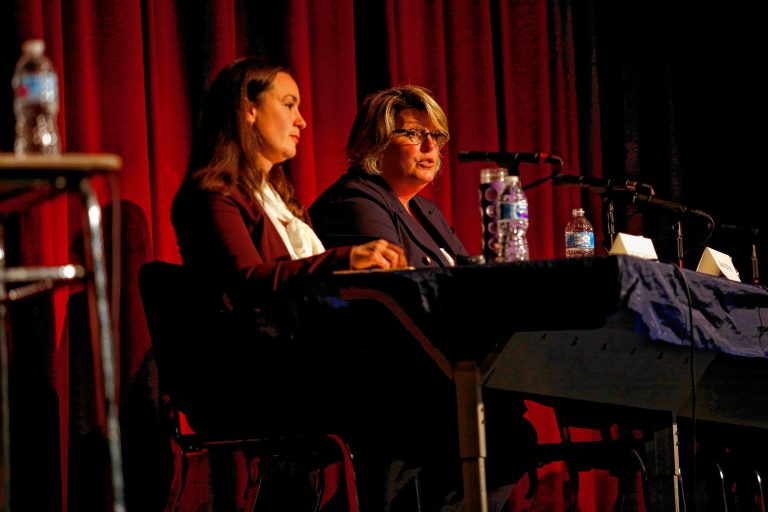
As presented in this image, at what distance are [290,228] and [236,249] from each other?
1.11 feet

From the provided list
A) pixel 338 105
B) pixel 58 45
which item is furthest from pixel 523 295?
pixel 338 105

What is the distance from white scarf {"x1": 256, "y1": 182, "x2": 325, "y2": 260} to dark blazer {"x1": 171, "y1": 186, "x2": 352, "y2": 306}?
0.07 meters

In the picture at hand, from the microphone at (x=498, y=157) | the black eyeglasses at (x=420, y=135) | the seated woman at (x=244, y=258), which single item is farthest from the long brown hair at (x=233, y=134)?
the black eyeglasses at (x=420, y=135)

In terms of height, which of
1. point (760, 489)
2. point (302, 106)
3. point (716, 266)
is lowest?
point (760, 489)

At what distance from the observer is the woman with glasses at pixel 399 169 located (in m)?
2.70

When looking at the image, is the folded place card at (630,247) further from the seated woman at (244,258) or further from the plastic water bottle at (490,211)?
Result: the seated woman at (244,258)

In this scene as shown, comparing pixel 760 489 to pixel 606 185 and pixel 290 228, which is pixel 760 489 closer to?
pixel 606 185

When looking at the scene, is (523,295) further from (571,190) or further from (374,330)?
(571,190)

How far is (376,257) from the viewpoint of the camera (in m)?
1.89

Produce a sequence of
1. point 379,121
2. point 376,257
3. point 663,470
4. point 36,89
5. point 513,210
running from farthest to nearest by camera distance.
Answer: point 379,121
point 663,470
point 513,210
point 376,257
point 36,89

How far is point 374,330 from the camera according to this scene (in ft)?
7.48

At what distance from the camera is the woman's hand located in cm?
188

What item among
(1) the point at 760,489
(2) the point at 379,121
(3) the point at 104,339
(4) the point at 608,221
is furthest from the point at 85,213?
(1) the point at 760,489

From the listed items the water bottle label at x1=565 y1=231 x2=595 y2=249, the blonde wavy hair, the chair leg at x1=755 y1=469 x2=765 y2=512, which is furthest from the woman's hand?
the chair leg at x1=755 y1=469 x2=765 y2=512
